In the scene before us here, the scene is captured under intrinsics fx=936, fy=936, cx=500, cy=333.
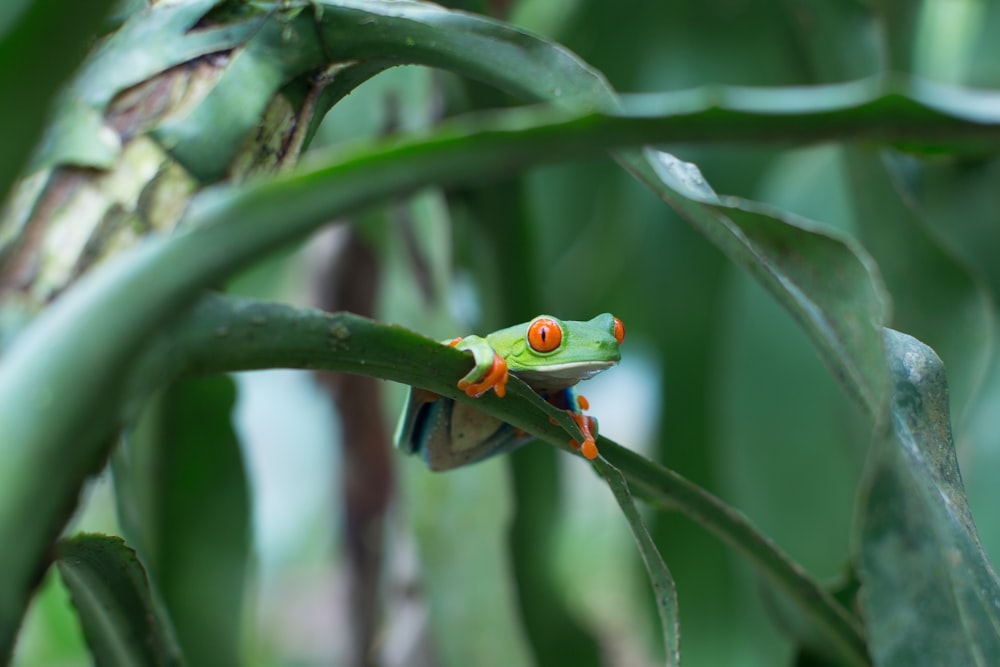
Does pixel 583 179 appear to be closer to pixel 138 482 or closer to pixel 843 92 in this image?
pixel 138 482

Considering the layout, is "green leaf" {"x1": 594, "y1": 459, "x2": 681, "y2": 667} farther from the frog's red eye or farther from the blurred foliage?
the frog's red eye

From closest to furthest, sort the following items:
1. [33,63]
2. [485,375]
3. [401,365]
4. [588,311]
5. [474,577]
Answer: [33,63], [401,365], [485,375], [474,577], [588,311]

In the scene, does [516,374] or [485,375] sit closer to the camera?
[485,375]

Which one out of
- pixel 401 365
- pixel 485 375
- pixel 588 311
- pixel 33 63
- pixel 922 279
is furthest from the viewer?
pixel 588 311

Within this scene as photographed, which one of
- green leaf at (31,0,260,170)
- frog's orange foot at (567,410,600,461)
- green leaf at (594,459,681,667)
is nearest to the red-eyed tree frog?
frog's orange foot at (567,410,600,461)

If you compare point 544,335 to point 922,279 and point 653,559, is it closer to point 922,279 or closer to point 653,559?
point 653,559

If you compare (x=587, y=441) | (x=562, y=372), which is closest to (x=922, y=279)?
(x=562, y=372)

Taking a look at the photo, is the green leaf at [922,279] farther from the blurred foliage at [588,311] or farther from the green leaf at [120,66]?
the green leaf at [120,66]
